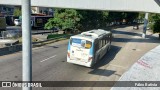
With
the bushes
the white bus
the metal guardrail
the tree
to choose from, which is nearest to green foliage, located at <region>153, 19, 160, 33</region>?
the bushes

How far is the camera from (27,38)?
5.39 metres

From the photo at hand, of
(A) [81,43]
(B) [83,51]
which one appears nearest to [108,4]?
(A) [81,43]

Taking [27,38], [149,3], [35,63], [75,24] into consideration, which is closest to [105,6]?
[149,3]

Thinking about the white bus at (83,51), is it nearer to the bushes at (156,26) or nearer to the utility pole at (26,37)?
the utility pole at (26,37)

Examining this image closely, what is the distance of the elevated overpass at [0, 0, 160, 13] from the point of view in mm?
30328

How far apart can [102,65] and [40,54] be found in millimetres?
6529

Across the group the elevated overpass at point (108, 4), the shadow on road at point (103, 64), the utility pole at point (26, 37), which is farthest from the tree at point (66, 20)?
the utility pole at point (26, 37)

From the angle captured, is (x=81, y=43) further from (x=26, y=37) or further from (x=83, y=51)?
(x=26, y=37)

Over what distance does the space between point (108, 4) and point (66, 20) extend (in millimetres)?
12182

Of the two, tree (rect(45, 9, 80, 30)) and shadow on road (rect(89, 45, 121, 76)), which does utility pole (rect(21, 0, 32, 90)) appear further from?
tree (rect(45, 9, 80, 30))

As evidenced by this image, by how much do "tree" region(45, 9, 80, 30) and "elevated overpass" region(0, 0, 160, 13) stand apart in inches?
369

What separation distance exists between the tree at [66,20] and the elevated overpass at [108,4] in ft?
30.8

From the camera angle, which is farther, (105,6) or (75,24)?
(75,24)

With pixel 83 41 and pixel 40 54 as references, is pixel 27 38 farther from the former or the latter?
pixel 40 54
